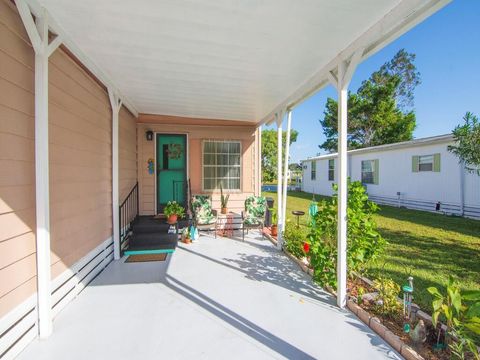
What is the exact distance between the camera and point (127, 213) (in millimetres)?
4820

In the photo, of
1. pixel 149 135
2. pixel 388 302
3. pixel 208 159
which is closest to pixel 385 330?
pixel 388 302

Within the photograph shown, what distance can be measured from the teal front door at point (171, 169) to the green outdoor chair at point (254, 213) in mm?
1564

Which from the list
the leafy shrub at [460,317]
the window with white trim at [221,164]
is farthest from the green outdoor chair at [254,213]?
the leafy shrub at [460,317]

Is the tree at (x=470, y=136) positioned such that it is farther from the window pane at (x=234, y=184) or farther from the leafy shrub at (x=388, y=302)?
the window pane at (x=234, y=184)

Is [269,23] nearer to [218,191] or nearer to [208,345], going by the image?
[208,345]

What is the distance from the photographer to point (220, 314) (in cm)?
247

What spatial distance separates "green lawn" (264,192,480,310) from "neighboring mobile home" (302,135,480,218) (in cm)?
112

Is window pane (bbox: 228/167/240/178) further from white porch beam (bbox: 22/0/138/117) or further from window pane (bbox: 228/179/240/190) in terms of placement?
white porch beam (bbox: 22/0/138/117)

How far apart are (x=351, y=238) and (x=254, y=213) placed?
2.99 m

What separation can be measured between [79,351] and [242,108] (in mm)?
4142

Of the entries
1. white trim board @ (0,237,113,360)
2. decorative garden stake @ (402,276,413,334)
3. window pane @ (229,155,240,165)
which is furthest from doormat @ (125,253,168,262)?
decorative garden stake @ (402,276,413,334)

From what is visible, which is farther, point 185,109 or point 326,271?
point 185,109

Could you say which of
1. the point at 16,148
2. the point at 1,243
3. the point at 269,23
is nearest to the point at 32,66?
the point at 16,148

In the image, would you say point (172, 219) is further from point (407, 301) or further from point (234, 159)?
point (407, 301)
